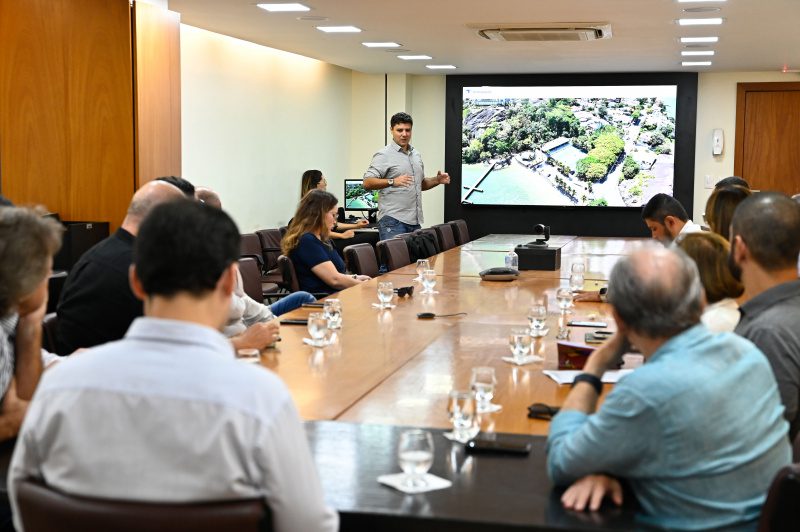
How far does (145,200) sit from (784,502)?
2869 millimetres

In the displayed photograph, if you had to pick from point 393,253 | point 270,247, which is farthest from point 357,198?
point 393,253

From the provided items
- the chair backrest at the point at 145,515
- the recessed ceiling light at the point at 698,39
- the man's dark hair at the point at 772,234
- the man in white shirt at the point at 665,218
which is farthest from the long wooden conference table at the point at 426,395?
→ the recessed ceiling light at the point at 698,39

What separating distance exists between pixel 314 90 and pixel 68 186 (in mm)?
6253

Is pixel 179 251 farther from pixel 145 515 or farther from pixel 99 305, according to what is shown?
pixel 99 305

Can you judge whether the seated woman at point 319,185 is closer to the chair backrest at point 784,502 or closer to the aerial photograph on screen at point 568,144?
the aerial photograph on screen at point 568,144

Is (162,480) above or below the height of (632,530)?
above

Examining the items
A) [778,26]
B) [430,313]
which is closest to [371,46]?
[778,26]

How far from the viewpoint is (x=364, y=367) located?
3.82 meters

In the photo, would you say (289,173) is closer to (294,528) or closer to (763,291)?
(763,291)

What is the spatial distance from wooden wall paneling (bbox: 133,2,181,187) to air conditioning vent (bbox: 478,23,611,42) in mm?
3124

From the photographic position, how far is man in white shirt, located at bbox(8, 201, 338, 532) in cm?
182

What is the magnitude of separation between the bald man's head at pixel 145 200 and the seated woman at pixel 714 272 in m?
2.04

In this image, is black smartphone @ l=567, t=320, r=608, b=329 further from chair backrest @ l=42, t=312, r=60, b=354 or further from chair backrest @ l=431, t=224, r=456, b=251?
chair backrest @ l=431, t=224, r=456, b=251

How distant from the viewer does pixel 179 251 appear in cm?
192
